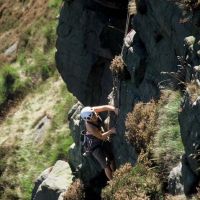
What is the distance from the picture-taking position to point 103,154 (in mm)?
19906

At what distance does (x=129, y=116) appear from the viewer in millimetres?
16812

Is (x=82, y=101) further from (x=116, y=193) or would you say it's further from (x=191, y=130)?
(x=191, y=130)

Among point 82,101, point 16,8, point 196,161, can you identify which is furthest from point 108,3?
point 16,8

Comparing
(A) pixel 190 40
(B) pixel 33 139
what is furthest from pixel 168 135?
(B) pixel 33 139

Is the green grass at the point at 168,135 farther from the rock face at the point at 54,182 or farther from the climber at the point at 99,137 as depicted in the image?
the rock face at the point at 54,182

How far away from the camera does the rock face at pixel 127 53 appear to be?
48.6 feet

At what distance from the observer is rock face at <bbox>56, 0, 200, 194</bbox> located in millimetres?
14812

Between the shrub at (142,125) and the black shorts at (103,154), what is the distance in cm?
310

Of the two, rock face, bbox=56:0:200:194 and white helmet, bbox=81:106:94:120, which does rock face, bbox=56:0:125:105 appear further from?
white helmet, bbox=81:106:94:120

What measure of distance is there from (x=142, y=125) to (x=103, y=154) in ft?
13.6

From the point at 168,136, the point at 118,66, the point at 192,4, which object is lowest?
the point at 168,136

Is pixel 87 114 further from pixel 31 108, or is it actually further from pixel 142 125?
pixel 31 108

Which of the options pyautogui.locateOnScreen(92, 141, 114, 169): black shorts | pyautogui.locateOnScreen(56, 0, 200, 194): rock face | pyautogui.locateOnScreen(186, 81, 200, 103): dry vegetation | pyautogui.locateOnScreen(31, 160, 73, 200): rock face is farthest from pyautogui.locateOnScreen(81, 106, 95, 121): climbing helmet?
pyautogui.locateOnScreen(31, 160, 73, 200): rock face

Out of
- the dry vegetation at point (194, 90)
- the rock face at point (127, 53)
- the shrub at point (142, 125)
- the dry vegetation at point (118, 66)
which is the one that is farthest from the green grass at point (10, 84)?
the dry vegetation at point (194, 90)
